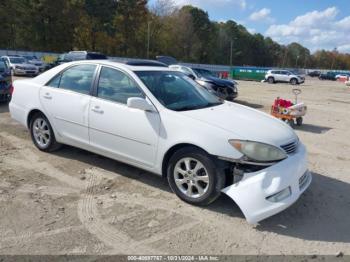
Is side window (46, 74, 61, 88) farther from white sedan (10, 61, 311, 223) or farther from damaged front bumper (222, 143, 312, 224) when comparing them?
damaged front bumper (222, 143, 312, 224)

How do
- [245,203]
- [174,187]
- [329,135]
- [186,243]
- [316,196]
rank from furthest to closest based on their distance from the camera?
[329,135]
[316,196]
[174,187]
[245,203]
[186,243]

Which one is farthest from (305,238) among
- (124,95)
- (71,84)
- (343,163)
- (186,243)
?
(71,84)

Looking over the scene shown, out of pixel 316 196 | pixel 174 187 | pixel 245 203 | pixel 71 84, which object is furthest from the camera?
pixel 71 84

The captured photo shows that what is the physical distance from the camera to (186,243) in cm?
335

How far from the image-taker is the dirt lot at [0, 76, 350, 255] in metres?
3.30

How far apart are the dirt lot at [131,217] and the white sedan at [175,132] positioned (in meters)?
0.30

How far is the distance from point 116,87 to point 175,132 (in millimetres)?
1244

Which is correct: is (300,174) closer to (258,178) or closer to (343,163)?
(258,178)

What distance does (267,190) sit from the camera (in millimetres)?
3539

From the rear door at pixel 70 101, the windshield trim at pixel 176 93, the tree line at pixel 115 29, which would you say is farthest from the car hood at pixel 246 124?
the tree line at pixel 115 29

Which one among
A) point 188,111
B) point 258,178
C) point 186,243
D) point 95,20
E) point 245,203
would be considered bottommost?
point 186,243

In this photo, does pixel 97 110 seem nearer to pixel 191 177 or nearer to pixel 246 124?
pixel 191 177

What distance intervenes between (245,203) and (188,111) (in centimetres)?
138

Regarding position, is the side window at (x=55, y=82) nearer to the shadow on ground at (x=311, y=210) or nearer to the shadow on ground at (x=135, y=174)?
the shadow on ground at (x=135, y=174)
